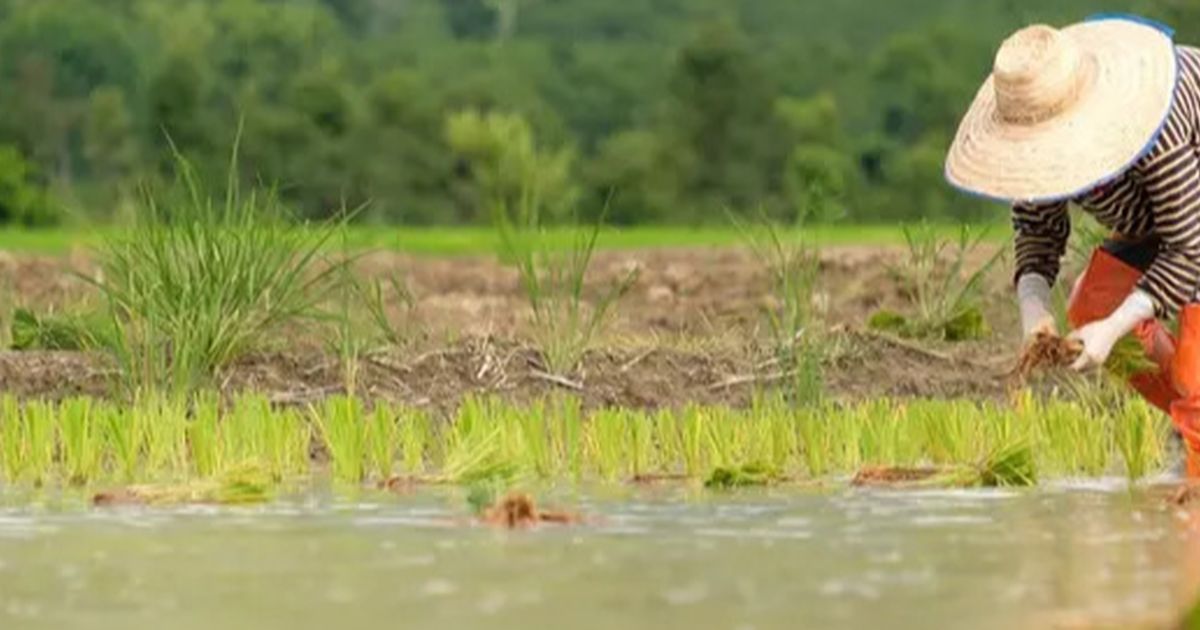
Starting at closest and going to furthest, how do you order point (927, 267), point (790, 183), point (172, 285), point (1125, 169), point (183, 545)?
point (183, 545) → point (1125, 169) → point (172, 285) → point (927, 267) → point (790, 183)

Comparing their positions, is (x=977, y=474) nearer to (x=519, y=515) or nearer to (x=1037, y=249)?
(x=1037, y=249)

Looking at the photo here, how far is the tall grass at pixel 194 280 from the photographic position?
10.2 metres

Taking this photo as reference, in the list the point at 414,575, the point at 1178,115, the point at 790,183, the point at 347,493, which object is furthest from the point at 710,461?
the point at 790,183

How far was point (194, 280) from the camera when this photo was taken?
33.9 ft

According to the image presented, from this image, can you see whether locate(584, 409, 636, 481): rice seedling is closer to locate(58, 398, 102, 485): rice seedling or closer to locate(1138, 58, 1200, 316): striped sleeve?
locate(58, 398, 102, 485): rice seedling

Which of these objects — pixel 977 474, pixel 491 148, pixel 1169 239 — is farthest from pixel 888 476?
pixel 491 148

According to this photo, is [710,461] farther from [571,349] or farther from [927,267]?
[927,267]

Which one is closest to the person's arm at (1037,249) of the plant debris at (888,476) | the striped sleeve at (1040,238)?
the striped sleeve at (1040,238)

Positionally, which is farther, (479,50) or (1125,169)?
(479,50)

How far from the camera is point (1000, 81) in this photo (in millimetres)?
8305

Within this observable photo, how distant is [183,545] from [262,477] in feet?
3.49

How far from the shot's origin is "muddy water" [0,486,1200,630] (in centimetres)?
602

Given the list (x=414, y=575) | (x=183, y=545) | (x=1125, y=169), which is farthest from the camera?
(x=1125, y=169)

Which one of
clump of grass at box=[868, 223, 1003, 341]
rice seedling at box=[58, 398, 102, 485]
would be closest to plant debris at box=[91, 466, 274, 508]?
rice seedling at box=[58, 398, 102, 485]
